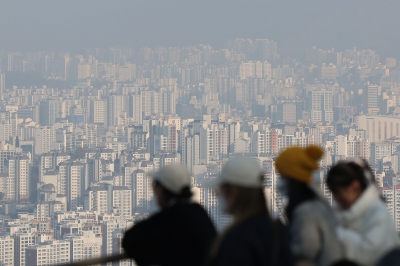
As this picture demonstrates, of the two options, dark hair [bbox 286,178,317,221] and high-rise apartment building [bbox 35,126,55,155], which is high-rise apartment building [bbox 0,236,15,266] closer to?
high-rise apartment building [bbox 35,126,55,155]

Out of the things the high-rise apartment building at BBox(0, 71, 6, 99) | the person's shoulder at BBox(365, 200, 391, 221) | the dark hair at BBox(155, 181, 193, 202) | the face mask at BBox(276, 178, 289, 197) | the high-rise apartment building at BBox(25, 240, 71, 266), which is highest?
the high-rise apartment building at BBox(0, 71, 6, 99)

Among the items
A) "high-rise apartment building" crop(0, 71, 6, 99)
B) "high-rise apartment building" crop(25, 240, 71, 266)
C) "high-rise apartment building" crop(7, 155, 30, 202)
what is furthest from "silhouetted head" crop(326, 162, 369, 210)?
"high-rise apartment building" crop(0, 71, 6, 99)

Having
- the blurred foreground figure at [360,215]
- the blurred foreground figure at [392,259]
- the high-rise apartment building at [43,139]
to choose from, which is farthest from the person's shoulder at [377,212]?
the high-rise apartment building at [43,139]

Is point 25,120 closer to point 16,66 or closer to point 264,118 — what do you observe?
point 264,118

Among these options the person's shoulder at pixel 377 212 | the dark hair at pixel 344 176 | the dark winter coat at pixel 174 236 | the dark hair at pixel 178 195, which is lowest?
the dark winter coat at pixel 174 236

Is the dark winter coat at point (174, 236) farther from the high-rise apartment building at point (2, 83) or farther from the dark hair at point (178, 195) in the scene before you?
the high-rise apartment building at point (2, 83)

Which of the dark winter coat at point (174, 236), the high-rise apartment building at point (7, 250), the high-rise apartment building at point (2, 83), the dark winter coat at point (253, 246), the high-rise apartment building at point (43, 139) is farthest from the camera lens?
the high-rise apartment building at point (2, 83)

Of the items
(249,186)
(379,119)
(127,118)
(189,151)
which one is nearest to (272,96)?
(127,118)
